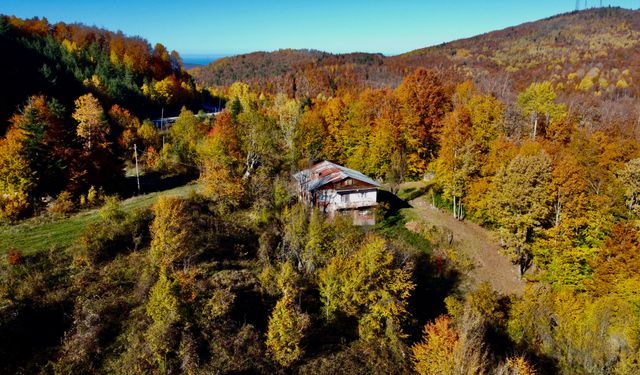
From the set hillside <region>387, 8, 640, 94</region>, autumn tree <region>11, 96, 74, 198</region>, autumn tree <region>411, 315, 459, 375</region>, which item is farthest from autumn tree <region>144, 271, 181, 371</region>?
hillside <region>387, 8, 640, 94</region>

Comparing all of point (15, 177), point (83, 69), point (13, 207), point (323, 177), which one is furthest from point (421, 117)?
point (83, 69)

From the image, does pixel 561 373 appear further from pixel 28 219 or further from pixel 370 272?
pixel 28 219

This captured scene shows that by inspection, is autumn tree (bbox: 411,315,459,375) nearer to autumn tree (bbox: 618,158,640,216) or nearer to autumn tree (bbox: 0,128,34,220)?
autumn tree (bbox: 618,158,640,216)

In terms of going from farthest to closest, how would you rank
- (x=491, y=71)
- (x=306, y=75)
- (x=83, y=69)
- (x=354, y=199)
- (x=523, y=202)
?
(x=491, y=71)
(x=306, y=75)
(x=83, y=69)
(x=354, y=199)
(x=523, y=202)

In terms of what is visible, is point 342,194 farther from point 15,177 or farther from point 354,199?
point 15,177

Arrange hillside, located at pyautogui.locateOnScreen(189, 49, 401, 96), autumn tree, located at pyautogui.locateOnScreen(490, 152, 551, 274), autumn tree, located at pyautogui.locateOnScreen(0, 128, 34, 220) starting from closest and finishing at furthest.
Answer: autumn tree, located at pyautogui.locateOnScreen(490, 152, 551, 274)
autumn tree, located at pyautogui.locateOnScreen(0, 128, 34, 220)
hillside, located at pyautogui.locateOnScreen(189, 49, 401, 96)

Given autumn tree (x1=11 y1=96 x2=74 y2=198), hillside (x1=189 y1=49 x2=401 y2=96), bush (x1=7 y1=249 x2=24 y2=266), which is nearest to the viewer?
bush (x1=7 y1=249 x2=24 y2=266)

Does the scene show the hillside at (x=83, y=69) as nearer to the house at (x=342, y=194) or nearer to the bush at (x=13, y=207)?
the bush at (x=13, y=207)
